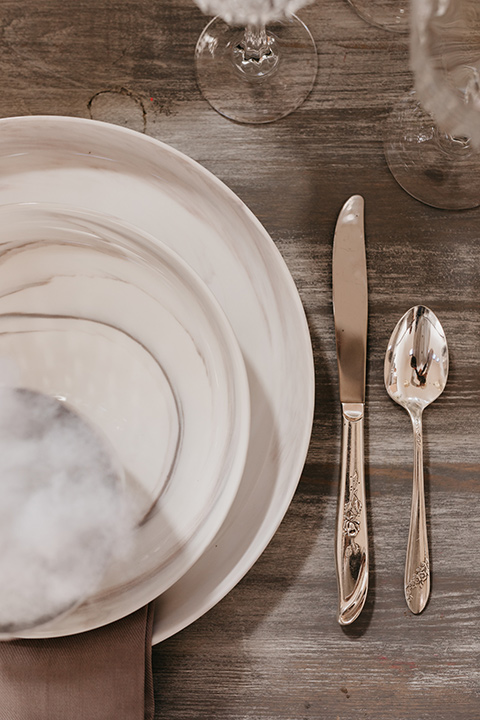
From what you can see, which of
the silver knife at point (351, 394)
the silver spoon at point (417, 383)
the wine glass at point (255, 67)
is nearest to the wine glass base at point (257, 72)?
the wine glass at point (255, 67)

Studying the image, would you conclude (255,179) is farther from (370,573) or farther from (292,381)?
(370,573)

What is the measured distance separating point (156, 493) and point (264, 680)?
0.19m

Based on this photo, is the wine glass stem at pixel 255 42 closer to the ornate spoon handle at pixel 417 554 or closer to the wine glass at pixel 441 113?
the wine glass at pixel 441 113

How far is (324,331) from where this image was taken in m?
0.47

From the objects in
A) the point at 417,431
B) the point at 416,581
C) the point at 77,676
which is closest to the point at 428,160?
the point at 417,431

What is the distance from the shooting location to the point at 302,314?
40 centimetres

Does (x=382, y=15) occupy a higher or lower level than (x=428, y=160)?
higher

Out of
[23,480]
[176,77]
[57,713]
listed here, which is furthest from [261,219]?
[57,713]

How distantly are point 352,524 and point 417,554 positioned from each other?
55 millimetres

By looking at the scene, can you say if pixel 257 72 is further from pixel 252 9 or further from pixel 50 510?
pixel 50 510

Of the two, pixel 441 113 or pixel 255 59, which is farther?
pixel 255 59

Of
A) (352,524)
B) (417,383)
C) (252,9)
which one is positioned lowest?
(352,524)

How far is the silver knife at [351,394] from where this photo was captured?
43 cm

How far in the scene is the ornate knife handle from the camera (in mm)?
432
